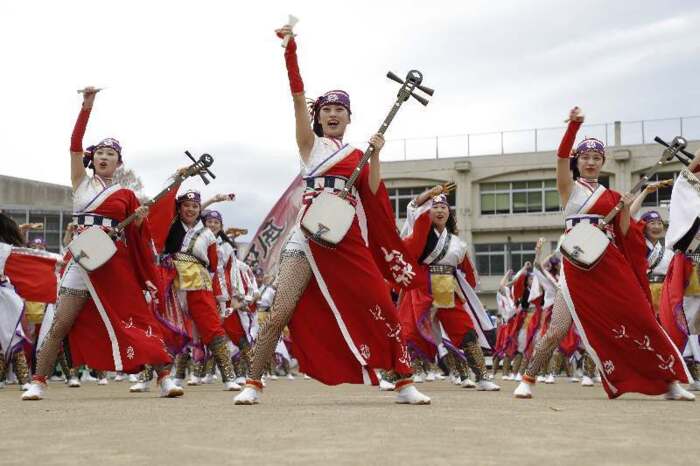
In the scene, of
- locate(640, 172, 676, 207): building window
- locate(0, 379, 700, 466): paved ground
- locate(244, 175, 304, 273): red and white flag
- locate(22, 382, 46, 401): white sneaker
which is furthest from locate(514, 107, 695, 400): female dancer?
locate(640, 172, 676, 207): building window

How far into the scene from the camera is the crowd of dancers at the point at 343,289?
6.97 metres

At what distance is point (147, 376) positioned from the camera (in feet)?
32.7

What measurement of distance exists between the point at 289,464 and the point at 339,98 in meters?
4.04

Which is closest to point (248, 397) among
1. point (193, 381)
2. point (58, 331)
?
point (58, 331)

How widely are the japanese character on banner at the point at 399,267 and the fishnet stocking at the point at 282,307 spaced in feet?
2.05

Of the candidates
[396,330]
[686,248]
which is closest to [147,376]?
[396,330]

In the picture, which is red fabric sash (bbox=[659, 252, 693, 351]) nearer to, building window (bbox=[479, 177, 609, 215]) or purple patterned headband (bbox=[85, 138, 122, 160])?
purple patterned headband (bbox=[85, 138, 122, 160])

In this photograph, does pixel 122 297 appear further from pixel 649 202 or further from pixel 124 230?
pixel 649 202

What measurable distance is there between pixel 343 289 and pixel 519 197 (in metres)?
41.4

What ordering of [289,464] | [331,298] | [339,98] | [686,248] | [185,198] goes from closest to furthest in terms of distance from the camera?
[289,464] < [331,298] < [339,98] < [686,248] < [185,198]

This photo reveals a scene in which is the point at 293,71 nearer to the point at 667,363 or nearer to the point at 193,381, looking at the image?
the point at 667,363

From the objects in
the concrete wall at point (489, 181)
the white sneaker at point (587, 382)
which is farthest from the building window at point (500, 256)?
the white sneaker at point (587, 382)

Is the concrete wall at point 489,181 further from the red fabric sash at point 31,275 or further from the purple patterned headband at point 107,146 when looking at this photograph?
the purple patterned headband at point 107,146

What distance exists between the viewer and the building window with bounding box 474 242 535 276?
1864 inches
